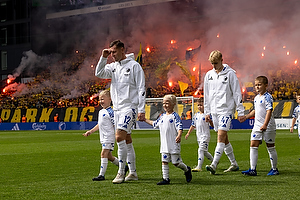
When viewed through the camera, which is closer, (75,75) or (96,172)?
(96,172)

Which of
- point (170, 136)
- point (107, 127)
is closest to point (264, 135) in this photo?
point (170, 136)

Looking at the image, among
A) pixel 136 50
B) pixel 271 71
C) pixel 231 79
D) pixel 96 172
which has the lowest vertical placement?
pixel 96 172

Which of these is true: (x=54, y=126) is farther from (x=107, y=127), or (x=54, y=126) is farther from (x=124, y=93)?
(x=124, y=93)

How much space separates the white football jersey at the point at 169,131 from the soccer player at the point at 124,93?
44cm

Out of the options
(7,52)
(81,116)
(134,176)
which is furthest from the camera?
(7,52)

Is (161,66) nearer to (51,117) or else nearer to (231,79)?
(51,117)

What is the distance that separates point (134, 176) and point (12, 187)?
2015mm

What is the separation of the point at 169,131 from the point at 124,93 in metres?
1.03

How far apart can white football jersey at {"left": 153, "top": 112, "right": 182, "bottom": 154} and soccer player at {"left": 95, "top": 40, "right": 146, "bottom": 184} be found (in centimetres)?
44

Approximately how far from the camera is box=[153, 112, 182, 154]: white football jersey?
6961 millimetres

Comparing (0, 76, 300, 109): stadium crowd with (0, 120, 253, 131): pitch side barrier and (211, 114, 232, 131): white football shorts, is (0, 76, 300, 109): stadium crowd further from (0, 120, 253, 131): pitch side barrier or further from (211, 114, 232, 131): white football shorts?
(211, 114, 232, 131): white football shorts

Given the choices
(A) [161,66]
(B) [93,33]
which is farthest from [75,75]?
(A) [161,66]

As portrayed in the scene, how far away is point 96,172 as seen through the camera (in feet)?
28.8

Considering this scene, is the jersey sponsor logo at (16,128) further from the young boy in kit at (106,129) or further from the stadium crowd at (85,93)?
the young boy in kit at (106,129)
